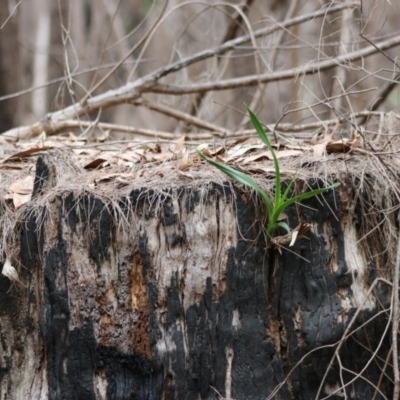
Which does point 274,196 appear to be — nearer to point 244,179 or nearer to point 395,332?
point 244,179

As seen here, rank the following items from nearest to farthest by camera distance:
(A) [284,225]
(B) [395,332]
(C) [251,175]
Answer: (B) [395,332] → (A) [284,225] → (C) [251,175]

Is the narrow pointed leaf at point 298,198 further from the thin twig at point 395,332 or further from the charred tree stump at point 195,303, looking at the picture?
the thin twig at point 395,332

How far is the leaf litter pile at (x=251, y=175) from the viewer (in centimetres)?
288

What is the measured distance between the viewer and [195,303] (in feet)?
Result: 9.07

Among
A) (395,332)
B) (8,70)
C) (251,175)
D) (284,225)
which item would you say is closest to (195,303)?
(284,225)

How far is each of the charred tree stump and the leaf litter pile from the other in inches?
3.1

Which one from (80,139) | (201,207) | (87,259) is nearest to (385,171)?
(201,207)

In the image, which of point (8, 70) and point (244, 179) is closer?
point (244, 179)

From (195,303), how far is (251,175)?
2.05ft

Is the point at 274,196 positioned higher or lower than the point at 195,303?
higher

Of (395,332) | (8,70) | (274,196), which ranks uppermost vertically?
(8,70)

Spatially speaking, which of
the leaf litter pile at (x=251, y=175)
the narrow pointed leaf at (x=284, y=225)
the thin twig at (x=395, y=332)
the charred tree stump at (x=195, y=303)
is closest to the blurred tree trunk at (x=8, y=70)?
the leaf litter pile at (x=251, y=175)

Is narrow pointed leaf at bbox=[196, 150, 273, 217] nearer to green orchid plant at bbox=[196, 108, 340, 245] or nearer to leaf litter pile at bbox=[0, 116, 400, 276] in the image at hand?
green orchid plant at bbox=[196, 108, 340, 245]

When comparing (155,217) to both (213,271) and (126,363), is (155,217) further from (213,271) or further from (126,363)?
(126,363)
